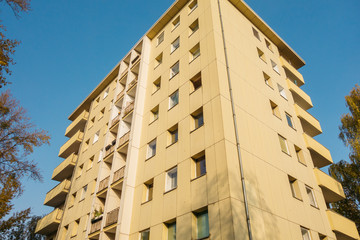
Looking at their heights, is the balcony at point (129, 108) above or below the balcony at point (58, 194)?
above

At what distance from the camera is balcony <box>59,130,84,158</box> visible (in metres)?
32.2

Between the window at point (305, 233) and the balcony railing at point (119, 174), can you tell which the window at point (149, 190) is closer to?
the balcony railing at point (119, 174)

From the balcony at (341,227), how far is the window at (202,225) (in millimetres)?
9337

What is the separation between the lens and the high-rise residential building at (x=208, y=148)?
43.0ft

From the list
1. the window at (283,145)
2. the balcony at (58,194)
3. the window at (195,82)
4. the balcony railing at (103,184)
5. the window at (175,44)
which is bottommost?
the balcony railing at (103,184)

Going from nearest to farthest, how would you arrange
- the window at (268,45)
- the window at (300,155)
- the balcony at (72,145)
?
the window at (300,155) → the window at (268,45) → the balcony at (72,145)

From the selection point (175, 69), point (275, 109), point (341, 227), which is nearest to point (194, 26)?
point (175, 69)

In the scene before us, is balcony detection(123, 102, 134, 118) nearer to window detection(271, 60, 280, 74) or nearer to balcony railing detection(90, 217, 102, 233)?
balcony railing detection(90, 217, 102, 233)

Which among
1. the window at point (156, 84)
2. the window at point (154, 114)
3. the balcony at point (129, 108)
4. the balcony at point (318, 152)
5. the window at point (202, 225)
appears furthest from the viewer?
the balcony at point (129, 108)

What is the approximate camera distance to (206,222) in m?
12.5

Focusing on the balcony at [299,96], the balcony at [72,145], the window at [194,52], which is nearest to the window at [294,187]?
the balcony at [299,96]

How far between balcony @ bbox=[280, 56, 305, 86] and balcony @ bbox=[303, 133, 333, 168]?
778cm

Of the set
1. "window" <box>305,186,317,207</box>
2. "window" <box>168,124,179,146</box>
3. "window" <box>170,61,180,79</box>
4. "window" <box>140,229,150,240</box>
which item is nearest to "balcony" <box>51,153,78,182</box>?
"window" <box>170,61,180,79</box>

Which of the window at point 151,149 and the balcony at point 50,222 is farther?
the balcony at point 50,222
